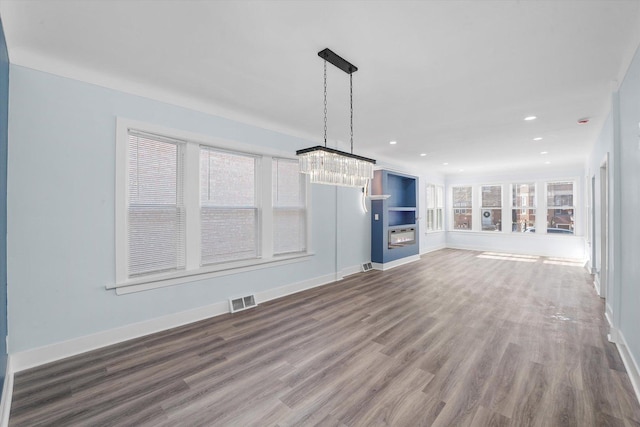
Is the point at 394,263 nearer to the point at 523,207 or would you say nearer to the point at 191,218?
the point at 191,218

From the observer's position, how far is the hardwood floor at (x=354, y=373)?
6.17 feet

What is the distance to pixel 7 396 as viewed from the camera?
78.8 inches

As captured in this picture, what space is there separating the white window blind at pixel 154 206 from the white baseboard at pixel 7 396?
108cm

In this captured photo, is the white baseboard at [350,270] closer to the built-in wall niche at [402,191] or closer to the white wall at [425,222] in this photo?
the built-in wall niche at [402,191]

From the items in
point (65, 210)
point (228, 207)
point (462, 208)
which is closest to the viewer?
point (65, 210)

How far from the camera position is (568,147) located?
18.7 ft

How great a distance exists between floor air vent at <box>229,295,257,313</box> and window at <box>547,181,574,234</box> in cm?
899

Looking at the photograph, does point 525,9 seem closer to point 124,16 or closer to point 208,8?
point 208,8

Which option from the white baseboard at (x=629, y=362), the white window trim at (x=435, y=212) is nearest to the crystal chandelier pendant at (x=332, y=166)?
the white baseboard at (x=629, y=362)

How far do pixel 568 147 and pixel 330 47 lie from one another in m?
6.12

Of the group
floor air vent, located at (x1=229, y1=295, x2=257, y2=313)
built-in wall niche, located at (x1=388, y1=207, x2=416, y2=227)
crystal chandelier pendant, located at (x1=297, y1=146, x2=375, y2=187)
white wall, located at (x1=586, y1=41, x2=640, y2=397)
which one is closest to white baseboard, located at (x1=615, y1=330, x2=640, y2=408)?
white wall, located at (x1=586, y1=41, x2=640, y2=397)

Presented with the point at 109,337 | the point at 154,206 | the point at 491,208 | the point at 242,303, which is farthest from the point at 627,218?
the point at 491,208

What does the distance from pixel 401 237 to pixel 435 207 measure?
325 centimetres

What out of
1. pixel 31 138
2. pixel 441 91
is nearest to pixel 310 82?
pixel 441 91
